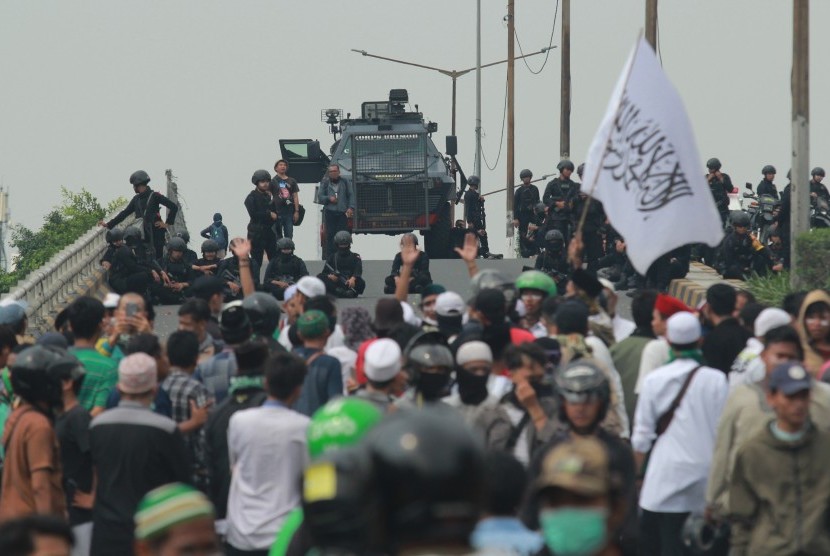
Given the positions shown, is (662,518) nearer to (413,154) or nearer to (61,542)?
(61,542)

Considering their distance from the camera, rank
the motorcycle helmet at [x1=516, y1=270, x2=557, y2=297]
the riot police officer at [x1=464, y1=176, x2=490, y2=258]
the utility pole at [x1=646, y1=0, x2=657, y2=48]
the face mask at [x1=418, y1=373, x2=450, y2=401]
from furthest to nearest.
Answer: the riot police officer at [x1=464, y1=176, x2=490, y2=258] → the utility pole at [x1=646, y1=0, x2=657, y2=48] → the motorcycle helmet at [x1=516, y1=270, x2=557, y2=297] → the face mask at [x1=418, y1=373, x2=450, y2=401]

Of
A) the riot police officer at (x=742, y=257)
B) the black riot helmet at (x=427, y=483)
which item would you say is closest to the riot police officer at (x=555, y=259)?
the riot police officer at (x=742, y=257)

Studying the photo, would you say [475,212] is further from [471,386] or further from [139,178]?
[471,386]

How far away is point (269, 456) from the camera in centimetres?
813

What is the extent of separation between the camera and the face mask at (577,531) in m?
4.27

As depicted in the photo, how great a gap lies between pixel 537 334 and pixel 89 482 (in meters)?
3.21

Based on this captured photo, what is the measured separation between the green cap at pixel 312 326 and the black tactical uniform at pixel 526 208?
2298 cm

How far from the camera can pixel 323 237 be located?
3459 centimetres

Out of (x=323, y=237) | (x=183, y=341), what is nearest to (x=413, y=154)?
(x=323, y=237)

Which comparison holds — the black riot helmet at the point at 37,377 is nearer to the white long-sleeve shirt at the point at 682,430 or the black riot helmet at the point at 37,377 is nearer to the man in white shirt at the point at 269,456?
the man in white shirt at the point at 269,456

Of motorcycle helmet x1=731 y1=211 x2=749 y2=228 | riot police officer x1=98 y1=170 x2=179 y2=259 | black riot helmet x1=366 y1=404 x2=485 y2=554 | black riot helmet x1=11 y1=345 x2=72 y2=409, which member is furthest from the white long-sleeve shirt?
riot police officer x1=98 y1=170 x2=179 y2=259

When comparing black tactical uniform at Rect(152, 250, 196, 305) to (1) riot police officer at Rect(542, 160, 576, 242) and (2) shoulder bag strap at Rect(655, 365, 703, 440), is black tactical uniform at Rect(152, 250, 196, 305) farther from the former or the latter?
(2) shoulder bag strap at Rect(655, 365, 703, 440)

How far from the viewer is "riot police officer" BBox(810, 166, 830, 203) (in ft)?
95.5

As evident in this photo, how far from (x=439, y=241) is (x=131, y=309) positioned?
2454 centimetres
